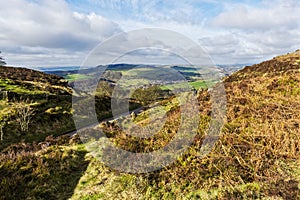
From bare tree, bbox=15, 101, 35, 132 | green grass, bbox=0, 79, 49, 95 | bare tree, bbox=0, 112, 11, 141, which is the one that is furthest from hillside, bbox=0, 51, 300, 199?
green grass, bbox=0, 79, 49, 95

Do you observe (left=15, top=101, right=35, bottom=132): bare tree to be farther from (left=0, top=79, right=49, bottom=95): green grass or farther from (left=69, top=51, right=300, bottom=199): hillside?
(left=69, top=51, right=300, bottom=199): hillside

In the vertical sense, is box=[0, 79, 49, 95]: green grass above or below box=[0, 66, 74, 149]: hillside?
above

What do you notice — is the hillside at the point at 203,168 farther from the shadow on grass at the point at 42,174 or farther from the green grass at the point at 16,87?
the green grass at the point at 16,87

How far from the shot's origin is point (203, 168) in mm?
6902

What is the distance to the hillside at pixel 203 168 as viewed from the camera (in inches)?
238

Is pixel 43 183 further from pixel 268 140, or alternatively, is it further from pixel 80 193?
pixel 268 140

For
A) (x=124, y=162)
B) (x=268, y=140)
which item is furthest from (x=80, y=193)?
(x=268, y=140)

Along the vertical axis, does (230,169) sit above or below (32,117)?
above

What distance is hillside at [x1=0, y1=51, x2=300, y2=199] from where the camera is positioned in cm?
605

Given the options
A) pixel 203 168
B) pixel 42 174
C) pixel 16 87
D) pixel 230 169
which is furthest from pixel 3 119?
pixel 230 169

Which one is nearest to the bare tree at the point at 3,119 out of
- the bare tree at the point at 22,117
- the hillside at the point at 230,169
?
the bare tree at the point at 22,117

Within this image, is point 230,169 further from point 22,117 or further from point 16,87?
point 16,87

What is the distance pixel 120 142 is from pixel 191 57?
6.65 meters

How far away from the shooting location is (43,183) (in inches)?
319
